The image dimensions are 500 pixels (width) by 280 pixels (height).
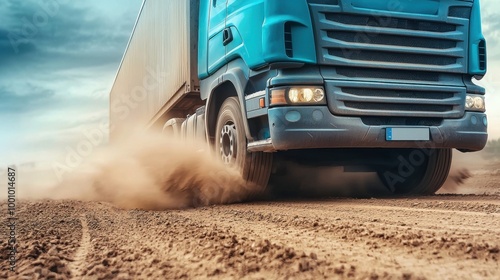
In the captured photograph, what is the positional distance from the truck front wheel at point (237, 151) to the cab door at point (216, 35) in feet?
1.84

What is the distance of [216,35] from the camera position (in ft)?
21.6

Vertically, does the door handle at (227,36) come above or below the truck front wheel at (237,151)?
above

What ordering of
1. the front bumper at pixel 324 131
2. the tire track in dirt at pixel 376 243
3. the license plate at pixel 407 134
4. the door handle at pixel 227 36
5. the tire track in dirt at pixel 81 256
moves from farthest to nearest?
the door handle at pixel 227 36 → the license plate at pixel 407 134 → the front bumper at pixel 324 131 → the tire track in dirt at pixel 81 256 → the tire track in dirt at pixel 376 243

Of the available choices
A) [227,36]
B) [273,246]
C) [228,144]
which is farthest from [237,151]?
[273,246]

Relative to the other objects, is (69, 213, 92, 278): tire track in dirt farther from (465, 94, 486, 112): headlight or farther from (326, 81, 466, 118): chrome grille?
(465, 94, 486, 112): headlight

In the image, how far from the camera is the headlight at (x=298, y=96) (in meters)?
5.20

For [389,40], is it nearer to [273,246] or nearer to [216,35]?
[216,35]

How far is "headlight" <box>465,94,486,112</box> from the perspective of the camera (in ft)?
19.5

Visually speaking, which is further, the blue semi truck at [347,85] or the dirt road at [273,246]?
the blue semi truck at [347,85]

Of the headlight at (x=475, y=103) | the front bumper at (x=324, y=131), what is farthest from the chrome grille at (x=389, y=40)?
the front bumper at (x=324, y=131)

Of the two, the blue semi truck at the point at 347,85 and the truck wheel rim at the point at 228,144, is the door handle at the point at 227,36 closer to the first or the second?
the blue semi truck at the point at 347,85

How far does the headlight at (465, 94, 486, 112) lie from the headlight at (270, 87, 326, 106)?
5.93ft

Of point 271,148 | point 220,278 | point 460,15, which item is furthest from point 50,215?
point 460,15

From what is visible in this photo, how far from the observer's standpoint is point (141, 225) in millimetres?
4129
